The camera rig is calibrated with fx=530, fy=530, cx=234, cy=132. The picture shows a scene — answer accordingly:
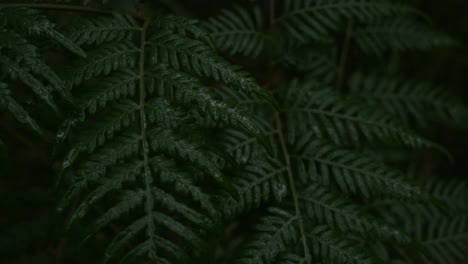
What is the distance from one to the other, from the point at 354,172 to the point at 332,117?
0.91ft

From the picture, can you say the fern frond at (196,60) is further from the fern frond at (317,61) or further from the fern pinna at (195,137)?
the fern frond at (317,61)

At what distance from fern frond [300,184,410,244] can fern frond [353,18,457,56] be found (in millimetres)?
976

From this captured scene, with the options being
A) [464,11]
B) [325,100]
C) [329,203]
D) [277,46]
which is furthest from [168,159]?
[464,11]

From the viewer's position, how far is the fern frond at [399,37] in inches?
92.8

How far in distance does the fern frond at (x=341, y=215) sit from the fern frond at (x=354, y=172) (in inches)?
2.7

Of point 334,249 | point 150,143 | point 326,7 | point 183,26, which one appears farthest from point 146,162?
point 326,7

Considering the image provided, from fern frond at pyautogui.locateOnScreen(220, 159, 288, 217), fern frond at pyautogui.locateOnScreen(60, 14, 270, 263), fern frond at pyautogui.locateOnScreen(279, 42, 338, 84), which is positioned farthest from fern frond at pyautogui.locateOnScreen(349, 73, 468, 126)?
fern frond at pyautogui.locateOnScreen(60, 14, 270, 263)

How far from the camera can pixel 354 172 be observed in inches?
65.8

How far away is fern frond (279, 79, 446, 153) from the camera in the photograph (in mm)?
1773

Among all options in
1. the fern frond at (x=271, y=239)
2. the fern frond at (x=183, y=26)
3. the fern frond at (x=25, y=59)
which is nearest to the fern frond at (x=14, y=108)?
the fern frond at (x=25, y=59)

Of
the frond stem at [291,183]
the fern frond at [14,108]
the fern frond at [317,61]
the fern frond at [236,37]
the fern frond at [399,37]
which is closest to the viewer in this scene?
the fern frond at [14,108]

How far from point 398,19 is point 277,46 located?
68 cm

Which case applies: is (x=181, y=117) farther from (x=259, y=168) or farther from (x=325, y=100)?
(x=325, y=100)

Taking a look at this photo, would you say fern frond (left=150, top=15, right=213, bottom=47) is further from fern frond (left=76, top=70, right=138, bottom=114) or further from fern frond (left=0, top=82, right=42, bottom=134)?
fern frond (left=0, top=82, right=42, bottom=134)
